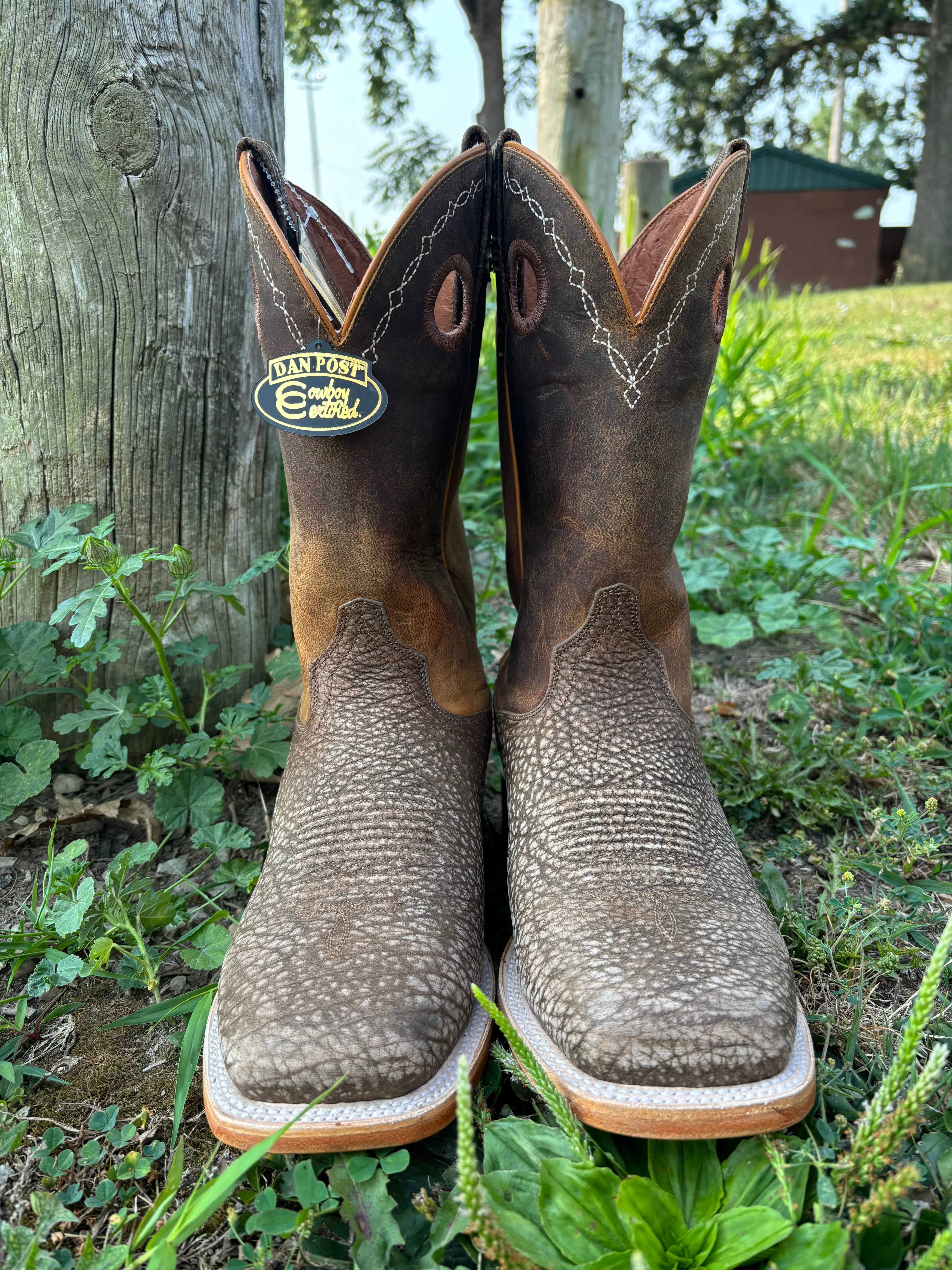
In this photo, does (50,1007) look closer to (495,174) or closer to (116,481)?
(116,481)

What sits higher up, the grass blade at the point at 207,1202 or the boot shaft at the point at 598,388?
the boot shaft at the point at 598,388

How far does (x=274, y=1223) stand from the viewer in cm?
79

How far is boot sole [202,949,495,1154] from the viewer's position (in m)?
0.81

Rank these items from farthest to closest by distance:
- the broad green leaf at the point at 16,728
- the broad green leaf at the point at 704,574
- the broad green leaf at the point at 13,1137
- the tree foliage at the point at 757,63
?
the tree foliage at the point at 757,63 → the broad green leaf at the point at 704,574 → the broad green leaf at the point at 16,728 → the broad green leaf at the point at 13,1137

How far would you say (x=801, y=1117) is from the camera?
2.62ft

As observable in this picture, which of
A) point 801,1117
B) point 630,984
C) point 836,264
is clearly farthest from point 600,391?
point 836,264

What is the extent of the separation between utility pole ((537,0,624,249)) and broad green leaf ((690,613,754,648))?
2.51 meters

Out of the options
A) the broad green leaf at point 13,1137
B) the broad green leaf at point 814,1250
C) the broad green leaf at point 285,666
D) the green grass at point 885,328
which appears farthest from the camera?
the green grass at point 885,328

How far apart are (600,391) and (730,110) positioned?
1916 centimetres

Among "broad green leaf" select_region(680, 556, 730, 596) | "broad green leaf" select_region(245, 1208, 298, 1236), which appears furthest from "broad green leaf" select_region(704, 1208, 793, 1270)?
"broad green leaf" select_region(680, 556, 730, 596)

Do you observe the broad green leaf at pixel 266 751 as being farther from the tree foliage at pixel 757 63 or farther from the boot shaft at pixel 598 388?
the tree foliage at pixel 757 63

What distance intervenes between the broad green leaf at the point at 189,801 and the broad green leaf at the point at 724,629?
42.2 inches

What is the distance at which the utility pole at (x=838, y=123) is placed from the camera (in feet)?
59.4

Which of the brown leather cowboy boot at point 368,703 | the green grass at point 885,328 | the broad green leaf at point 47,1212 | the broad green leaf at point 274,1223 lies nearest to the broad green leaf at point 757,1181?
the brown leather cowboy boot at point 368,703
